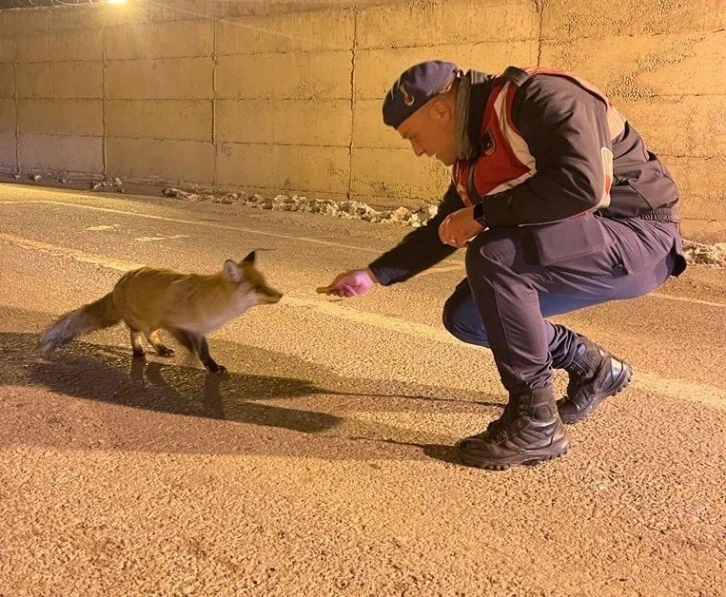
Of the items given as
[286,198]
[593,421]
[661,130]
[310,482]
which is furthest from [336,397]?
[286,198]

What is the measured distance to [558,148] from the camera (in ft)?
7.98

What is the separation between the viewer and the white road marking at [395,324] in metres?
3.64

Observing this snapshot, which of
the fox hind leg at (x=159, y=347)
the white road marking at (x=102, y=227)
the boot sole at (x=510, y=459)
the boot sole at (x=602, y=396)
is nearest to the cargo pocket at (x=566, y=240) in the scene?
the boot sole at (x=510, y=459)

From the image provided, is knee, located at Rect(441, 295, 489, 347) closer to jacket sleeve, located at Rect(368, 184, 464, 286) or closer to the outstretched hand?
jacket sleeve, located at Rect(368, 184, 464, 286)

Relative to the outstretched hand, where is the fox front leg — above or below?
below

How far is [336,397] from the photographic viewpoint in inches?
139

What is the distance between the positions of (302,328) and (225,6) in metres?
9.87

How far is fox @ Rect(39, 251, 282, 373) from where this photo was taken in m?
3.75

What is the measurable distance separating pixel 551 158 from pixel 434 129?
1.57ft

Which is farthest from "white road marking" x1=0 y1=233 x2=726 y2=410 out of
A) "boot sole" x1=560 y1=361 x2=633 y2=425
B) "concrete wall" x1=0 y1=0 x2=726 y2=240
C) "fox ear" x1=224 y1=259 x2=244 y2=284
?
"concrete wall" x1=0 y1=0 x2=726 y2=240

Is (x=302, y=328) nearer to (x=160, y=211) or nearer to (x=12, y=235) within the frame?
(x=12, y=235)

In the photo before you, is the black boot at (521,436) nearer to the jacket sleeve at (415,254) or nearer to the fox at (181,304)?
the jacket sleeve at (415,254)

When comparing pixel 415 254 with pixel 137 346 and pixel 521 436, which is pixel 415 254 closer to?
pixel 521 436

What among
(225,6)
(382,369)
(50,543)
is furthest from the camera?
(225,6)
